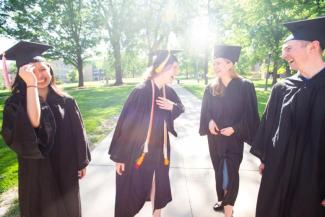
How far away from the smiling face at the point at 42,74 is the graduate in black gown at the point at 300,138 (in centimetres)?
241

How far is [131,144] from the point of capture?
327cm

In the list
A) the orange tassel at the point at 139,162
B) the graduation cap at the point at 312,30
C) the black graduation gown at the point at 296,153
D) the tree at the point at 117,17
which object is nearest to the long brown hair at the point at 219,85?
the black graduation gown at the point at 296,153

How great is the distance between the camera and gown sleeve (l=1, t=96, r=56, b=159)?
2.38m

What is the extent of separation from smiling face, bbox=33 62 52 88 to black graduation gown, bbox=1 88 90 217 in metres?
0.12

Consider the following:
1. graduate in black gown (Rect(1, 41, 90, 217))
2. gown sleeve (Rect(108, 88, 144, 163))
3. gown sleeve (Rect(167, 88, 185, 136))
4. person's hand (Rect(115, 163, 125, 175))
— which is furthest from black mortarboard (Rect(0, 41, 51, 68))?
gown sleeve (Rect(167, 88, 185, 136))

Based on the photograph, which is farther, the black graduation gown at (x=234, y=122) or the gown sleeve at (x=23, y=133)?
the black graduation gown at (x=234, y=122)

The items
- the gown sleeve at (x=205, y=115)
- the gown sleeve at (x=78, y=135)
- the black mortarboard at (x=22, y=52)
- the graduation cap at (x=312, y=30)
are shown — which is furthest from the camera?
the gown sleeve at (x=205, y=115)

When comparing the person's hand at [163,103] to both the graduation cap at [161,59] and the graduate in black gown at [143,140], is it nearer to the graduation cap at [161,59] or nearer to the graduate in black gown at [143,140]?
the graduate in black gown at [143,140]

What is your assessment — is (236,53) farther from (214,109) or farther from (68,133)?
(68,133)

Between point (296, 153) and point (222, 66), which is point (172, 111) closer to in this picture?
point (222, 66)

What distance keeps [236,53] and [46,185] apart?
111 inches

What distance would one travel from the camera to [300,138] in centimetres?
255

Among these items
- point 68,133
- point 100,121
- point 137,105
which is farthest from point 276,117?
point 100,121

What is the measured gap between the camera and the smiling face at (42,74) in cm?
269
